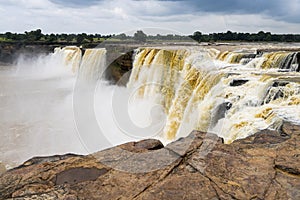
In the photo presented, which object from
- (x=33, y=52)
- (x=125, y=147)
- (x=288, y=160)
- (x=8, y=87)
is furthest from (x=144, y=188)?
(x=33, y=52)

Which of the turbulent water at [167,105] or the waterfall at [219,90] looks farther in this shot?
the turbulent water at [167,105]

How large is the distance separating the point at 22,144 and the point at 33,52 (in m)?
24.9

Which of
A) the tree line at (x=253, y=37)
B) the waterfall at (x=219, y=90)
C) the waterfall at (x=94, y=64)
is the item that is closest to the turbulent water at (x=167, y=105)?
the waterfall at (x=219, y=90)

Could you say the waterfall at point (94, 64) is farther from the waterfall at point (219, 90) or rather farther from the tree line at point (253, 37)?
the tree line at point (253, 37)

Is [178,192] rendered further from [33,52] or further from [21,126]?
[33,52]

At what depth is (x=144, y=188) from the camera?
2373mm

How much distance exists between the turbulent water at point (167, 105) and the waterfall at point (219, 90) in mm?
22

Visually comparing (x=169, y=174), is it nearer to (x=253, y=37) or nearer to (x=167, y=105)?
(x=167, y=105)

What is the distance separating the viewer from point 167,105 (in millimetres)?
11227

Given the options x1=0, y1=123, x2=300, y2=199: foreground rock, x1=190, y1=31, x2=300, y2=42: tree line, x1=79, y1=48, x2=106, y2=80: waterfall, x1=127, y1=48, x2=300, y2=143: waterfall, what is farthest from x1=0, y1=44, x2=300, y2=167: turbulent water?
x1=190, y1=31, x2=300, y2=42: tree line

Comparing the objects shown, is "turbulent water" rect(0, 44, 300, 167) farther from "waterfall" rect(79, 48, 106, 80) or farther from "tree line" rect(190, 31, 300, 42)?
"tree line" rect(190, 31, 300, 42)

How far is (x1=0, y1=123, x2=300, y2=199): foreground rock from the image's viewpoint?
229 cm

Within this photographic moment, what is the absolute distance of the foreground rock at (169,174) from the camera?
2.29 m

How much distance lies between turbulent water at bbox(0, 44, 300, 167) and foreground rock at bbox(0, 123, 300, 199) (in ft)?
7.21
